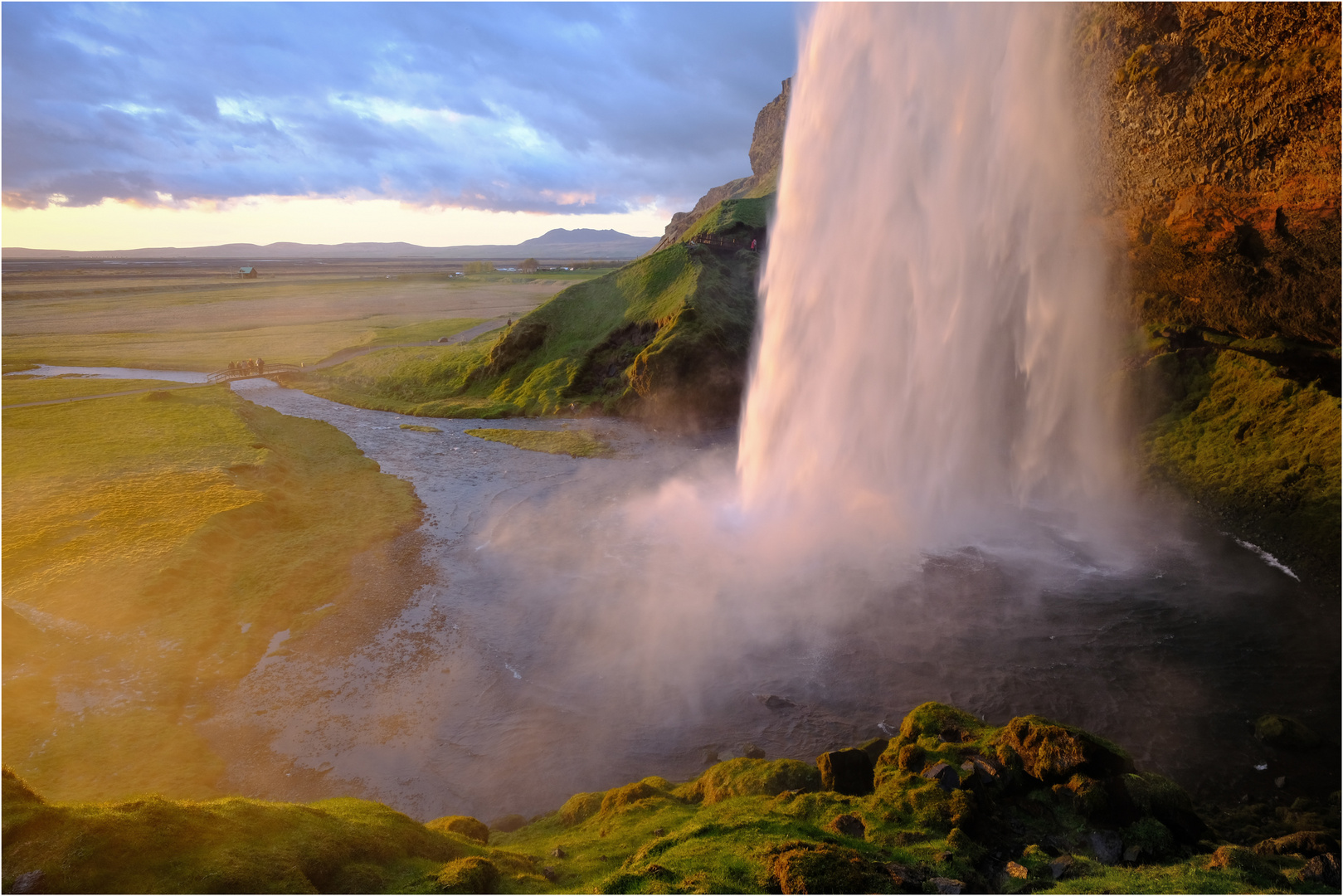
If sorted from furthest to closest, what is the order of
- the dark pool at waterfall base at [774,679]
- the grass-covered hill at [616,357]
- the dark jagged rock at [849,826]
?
the grass-covered hill at [616,357] → the dark pool at waterfall base at [774,679] → the dark jagged rock at [849,826]

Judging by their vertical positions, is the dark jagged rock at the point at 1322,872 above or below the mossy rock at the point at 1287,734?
above

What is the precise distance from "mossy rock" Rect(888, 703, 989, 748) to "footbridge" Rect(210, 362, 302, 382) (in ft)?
214

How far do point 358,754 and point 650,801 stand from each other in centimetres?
687

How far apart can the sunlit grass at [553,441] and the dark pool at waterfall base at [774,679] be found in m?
15.7

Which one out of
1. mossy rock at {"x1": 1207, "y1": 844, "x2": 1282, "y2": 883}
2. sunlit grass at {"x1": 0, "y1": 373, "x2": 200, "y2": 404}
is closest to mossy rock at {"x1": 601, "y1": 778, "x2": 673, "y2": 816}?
mossy rock at {"x1": 1207, "y1": 844, "x2": 1282, "y2": 883}

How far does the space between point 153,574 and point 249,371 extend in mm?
50132

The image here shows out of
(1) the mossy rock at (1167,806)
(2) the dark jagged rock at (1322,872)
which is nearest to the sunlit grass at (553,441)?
(1) the mossy rock at (1167,806)

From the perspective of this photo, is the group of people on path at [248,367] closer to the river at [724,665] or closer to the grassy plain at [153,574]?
the grassy plain at [153,574]

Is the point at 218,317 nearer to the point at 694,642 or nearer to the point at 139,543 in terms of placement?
the point at 139,543

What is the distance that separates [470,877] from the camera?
9.75m

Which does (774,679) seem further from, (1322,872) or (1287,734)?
(1287,734)

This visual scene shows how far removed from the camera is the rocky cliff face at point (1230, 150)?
1869 cm

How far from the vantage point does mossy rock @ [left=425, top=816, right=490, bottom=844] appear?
1222 centimetres

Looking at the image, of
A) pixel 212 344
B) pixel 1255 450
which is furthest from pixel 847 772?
pixel 212 344
